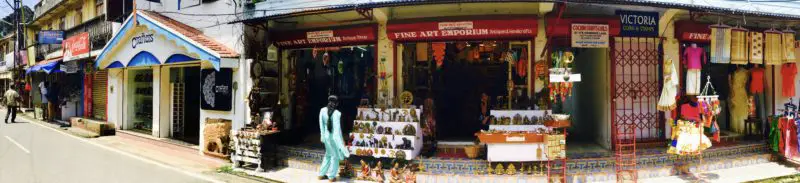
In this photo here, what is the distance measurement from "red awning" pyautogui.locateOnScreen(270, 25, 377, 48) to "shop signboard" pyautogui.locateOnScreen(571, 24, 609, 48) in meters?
4.04

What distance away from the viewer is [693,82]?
833cm

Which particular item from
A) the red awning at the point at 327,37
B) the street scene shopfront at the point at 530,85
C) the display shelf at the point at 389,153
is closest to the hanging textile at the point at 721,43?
the street scene shopfront at the point at 530,85

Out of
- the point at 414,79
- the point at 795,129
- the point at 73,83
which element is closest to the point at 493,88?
the point at 414,79

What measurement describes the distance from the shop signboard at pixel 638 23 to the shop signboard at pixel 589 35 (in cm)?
45

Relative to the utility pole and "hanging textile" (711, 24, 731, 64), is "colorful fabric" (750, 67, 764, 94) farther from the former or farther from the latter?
the utility pole

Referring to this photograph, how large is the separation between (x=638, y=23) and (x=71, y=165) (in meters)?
12.1

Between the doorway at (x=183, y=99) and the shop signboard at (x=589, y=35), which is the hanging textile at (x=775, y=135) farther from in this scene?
the doorway at (x=183, y=99)

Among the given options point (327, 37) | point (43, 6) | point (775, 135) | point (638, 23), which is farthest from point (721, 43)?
point (43, 6)

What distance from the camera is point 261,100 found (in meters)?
9.40

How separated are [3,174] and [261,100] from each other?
15.8 ft

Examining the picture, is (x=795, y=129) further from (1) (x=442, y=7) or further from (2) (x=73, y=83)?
(2) (x=73, y=83)

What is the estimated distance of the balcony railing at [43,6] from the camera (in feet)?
65.2

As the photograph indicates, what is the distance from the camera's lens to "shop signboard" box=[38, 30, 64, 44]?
17.0 metres

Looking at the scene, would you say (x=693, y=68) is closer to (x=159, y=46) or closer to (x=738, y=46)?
(x=738, y=46)
